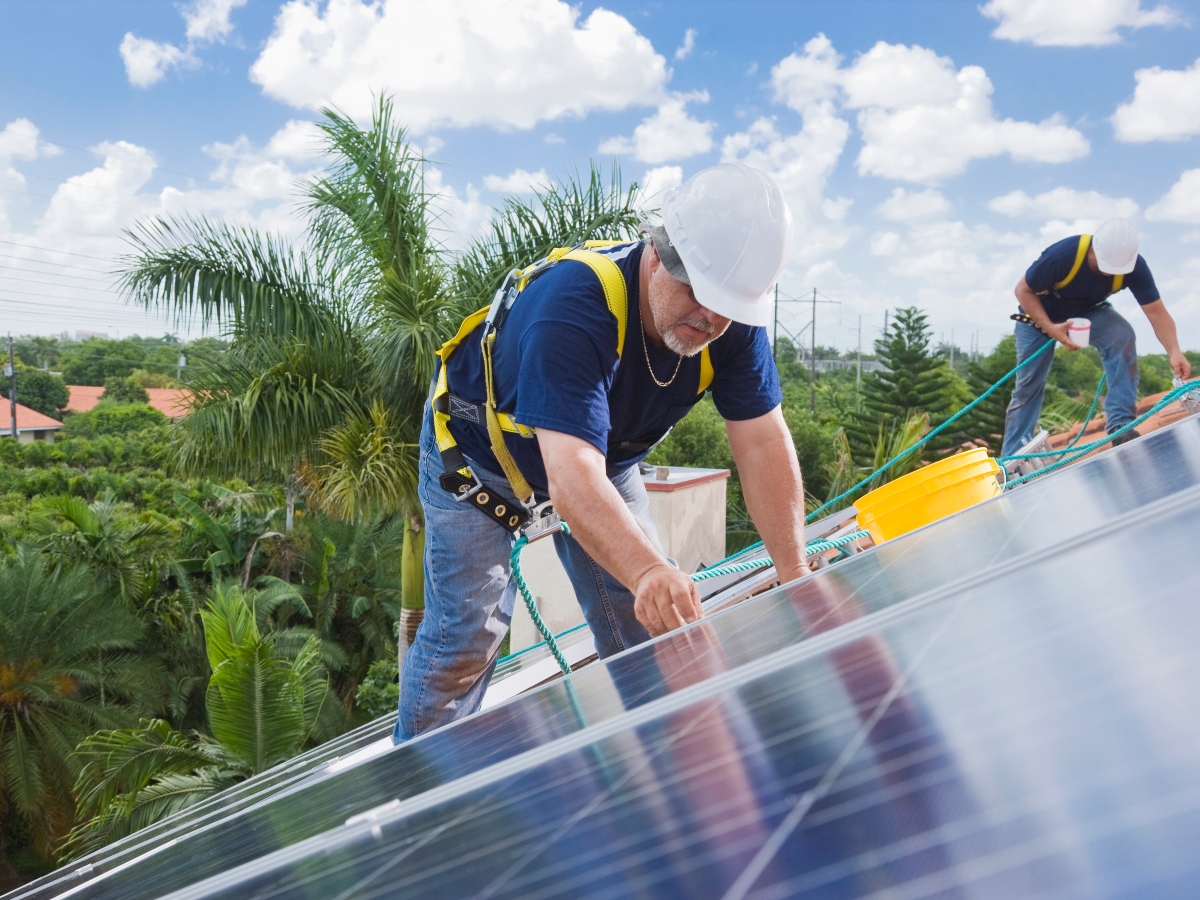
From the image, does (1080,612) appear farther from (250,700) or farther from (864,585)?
(250,700)

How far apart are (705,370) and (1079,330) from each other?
411 centimetres

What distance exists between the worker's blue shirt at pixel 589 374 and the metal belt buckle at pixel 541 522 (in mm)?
63

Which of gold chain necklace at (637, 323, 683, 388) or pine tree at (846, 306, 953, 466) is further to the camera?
pine tree at (846, 306, 953, 466)

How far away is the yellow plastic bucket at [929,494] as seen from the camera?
3.60m

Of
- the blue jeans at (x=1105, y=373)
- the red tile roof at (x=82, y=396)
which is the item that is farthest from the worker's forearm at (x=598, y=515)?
the red tile roof at (x=82, y=396)

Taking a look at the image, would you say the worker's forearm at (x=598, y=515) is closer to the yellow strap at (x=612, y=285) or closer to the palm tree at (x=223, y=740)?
the yellow strap at (x=612, y=285)

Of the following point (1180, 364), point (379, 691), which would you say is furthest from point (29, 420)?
point (1180, 364)

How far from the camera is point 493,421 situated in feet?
8.53

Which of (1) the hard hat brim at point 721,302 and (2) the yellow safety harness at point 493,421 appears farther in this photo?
(2) the yellow safety harness at point 493,421

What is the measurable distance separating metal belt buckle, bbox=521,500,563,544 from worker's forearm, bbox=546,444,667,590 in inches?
21.8

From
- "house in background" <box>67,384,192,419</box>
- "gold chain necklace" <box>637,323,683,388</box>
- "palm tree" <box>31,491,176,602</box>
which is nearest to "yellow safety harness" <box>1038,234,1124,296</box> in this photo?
"gold chain necklace" <box>637,323,683,388</box>

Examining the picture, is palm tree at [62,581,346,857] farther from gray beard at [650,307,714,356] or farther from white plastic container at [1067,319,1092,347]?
gray beard at [650,307,714,356]

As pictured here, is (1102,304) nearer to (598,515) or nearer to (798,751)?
(598,515)

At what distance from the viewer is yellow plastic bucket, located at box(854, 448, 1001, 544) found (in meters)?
3.60
